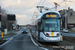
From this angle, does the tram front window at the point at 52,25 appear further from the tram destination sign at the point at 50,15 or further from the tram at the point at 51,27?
the tram destination sign at the point at 50,15

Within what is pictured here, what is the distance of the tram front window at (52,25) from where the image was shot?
39.4 ft

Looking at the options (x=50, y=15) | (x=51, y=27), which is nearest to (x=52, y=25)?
(x=51, y=27)

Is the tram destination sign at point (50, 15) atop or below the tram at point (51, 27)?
atop

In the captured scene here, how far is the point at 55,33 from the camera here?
11.9m

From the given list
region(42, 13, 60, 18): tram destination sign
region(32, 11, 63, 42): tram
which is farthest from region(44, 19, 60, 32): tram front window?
region(42, 13, 60, 18): tram destination sign

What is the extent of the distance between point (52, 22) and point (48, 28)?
75cm

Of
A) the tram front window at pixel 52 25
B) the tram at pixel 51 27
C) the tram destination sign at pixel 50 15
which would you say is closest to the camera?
the tram at pixel 51 27

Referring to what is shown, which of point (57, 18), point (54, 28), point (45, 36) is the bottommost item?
point (45, 36)

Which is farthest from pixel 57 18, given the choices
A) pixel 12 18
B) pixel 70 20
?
pixel 70 20

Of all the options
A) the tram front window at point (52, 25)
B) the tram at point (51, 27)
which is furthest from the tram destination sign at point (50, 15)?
the tram front window at point (52, 25)

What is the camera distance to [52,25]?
39.5 ft

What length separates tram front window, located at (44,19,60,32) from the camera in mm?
12023

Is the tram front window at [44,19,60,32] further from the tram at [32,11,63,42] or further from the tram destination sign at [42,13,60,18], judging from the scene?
the tram destination sign at [42,13,60,18]

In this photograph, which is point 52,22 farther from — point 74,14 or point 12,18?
point 74,14
